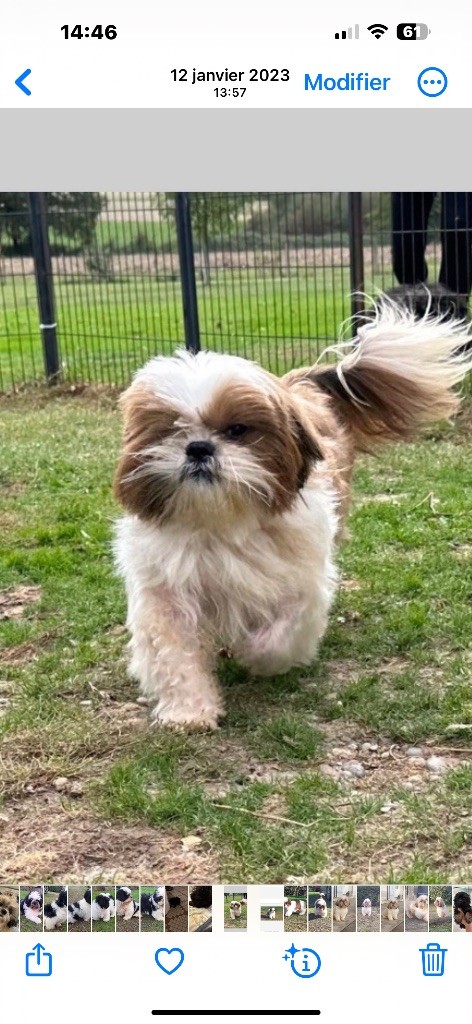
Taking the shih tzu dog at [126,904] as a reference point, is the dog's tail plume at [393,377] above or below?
above

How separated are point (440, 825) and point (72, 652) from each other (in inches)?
65.8

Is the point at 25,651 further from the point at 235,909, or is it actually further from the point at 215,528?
the point at 235,909

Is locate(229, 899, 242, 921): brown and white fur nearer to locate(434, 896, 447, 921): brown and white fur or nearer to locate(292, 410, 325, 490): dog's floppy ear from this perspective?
locate(434, 896, 447, 921): brown and white fur

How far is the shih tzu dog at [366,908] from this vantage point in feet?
6.42

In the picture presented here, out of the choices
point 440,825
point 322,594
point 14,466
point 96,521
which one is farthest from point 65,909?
point 14,466

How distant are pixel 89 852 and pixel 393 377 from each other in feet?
8.13

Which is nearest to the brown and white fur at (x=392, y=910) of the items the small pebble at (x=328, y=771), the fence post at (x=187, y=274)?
the small pebble at (x=328, y=771)

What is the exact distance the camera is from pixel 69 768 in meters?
3.20

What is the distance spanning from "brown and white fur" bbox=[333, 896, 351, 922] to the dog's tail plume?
2.86m

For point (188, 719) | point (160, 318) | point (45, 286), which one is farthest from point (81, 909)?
point (45, 286)
